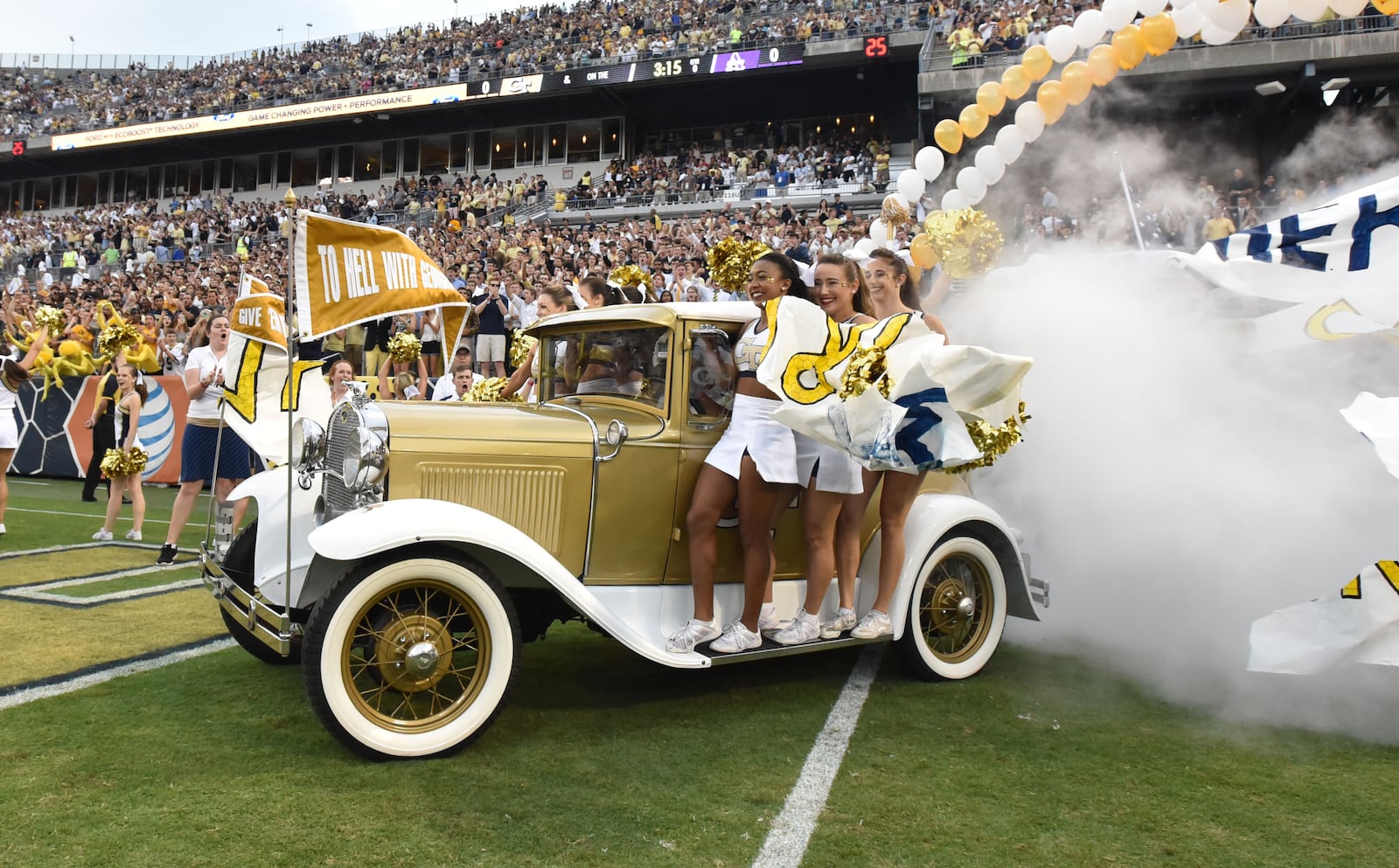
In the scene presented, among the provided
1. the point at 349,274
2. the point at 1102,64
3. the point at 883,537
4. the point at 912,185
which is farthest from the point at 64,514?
the point at 1102,64

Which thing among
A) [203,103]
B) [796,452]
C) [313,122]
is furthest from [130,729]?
[203,103]

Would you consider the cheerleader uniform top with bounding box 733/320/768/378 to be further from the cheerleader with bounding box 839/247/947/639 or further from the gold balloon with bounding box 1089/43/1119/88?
the gold balloon with bounding box 1089/43/1119/88

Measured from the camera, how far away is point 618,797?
3158 mm

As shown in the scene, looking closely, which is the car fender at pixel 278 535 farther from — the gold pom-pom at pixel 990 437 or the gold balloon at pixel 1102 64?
the gold balloon at pixel 1102 64

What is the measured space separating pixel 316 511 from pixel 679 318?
68.8 inches

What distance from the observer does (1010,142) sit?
683 centimetres

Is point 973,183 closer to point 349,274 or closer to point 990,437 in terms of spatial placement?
point 990,437

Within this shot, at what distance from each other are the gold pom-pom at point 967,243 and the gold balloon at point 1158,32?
63.3 inches

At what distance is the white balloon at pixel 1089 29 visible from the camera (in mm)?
6656

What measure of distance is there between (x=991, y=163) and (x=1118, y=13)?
1.22 metres

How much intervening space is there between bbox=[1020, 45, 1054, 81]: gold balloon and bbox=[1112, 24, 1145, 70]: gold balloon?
1.81 ft

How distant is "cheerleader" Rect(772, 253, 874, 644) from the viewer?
14.1 ft

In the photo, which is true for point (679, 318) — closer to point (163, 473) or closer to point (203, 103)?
point (163, 473)

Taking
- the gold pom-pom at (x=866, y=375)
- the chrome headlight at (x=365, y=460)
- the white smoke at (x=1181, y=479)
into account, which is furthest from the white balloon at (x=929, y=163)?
the chrome headlight at (x=365, y=460)
